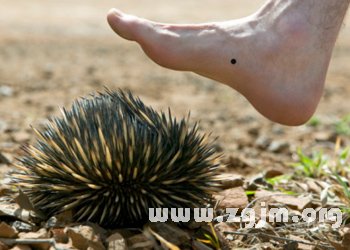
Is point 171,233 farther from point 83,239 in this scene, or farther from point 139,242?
point 83,239

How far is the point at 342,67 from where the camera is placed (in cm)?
974

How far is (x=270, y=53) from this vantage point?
9.04 ft

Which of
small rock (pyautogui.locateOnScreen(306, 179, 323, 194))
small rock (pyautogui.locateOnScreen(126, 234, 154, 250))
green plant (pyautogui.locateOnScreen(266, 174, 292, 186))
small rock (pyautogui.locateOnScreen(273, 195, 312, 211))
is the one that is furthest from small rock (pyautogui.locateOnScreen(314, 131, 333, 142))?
small rock (pyautogui.locateOnScreen(126, 234, 154, 250))

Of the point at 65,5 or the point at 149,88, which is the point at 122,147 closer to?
the point at 149,88

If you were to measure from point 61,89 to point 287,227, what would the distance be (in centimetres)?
447

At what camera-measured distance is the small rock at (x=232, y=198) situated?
2.85m

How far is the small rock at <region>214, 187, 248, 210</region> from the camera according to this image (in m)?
2.85

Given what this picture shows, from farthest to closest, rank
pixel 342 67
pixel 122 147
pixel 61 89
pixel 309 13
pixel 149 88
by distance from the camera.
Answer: pixel 342 67 → pixel 149 88 → pixel 61 89 → pixel 309 13 → pixel 122 147

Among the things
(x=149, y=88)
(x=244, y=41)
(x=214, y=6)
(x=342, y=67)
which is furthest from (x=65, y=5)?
(x=244, y=41)

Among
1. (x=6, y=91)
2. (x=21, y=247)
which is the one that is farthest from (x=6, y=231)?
(x=6, y=91)

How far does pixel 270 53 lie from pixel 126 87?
4651mm

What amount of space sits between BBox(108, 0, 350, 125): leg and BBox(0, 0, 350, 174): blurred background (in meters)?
0.25

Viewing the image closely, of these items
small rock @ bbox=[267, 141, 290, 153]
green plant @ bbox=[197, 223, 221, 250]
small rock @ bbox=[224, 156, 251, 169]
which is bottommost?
green plant @ bbox=[197, 223, 221, 250]

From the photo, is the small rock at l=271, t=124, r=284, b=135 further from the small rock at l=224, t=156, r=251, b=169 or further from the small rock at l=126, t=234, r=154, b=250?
the small rock at l=126, t=234, r=154, b=250
